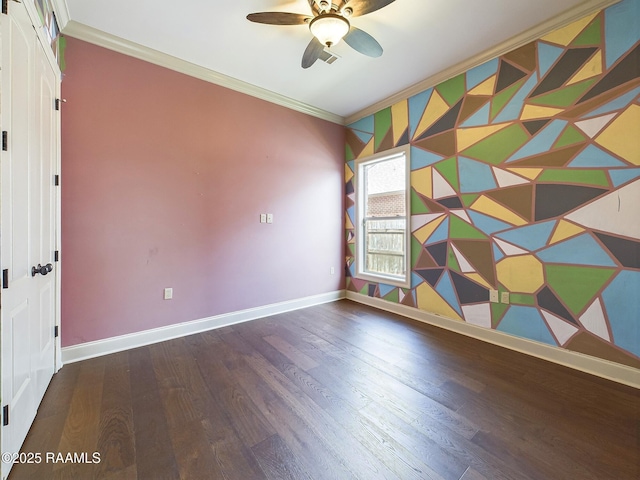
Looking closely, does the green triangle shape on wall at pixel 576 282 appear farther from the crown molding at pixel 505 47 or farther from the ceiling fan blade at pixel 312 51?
the ceiling fan blade at pixel 312 51

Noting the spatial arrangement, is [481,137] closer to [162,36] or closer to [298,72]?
[298,72]

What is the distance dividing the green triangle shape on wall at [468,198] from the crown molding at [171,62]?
241cm

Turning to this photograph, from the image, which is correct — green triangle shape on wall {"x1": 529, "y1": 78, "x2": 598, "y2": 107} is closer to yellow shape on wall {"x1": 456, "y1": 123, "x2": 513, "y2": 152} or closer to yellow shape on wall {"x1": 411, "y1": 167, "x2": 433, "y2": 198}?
yellow shape on wall {"x1": 456, "y1": 123, "x2": 513, "y2": 152}

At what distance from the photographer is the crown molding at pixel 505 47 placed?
6.75 feet

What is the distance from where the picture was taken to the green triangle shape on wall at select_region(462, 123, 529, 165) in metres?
2.46

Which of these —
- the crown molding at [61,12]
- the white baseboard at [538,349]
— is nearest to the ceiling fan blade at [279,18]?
the crown molding at [61,12]

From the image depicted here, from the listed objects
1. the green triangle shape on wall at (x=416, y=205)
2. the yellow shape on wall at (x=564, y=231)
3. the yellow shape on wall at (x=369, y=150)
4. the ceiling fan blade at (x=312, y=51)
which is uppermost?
the ceiling fan blade at (x=312, y=51)

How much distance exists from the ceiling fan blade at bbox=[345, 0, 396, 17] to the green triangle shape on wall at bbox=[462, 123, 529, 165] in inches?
65.3

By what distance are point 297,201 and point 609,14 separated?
327cm

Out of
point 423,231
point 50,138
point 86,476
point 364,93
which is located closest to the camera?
point 86,476

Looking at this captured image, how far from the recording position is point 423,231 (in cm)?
323

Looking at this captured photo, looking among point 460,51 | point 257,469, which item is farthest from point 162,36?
point 257,469

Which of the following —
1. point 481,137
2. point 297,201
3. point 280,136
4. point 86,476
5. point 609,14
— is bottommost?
point 86,476

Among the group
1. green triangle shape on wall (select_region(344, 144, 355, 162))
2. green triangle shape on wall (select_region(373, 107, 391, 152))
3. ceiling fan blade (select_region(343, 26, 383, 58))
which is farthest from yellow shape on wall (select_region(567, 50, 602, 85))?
green triangle shape on wall (select_region(344, 144, 355, 162))
